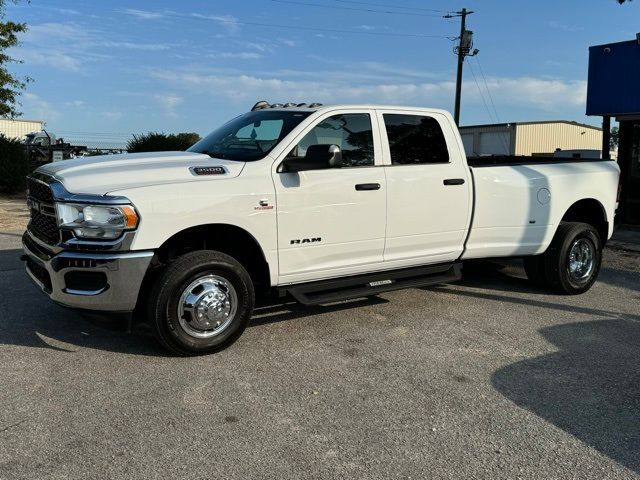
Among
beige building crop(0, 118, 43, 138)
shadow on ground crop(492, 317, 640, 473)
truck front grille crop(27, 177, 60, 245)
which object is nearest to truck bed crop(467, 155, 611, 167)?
shadow on ground crop(492, 317, 640, 473)

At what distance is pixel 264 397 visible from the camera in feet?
13.2

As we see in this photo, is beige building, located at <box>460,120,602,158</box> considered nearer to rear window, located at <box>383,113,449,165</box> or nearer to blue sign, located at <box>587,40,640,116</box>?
blue sign, located at <box>587,40,640,116</box>

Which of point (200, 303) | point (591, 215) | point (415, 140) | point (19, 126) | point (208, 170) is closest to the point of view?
point (200, 303)

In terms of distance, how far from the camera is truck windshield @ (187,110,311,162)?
5.25m

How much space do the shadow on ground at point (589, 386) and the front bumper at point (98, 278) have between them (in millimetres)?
2709

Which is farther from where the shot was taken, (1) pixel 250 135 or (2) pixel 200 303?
(1) pixel 250 135

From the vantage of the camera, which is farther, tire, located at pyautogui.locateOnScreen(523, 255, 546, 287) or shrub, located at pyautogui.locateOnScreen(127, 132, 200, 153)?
shrub, located at pyautogui.locateOnScreen(127, 132, 200, 153)

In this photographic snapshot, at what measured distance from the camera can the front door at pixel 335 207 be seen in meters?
5.05

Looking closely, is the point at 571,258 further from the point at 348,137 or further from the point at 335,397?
the point at 335,397

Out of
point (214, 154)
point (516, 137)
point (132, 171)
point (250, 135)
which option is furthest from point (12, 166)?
point (516, 137)

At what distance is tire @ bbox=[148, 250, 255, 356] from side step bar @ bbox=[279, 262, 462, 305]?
0.49 m

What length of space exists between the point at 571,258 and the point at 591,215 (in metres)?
0.76

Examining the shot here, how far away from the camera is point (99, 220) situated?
432cm

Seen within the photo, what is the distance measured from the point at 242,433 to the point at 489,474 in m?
1.39
